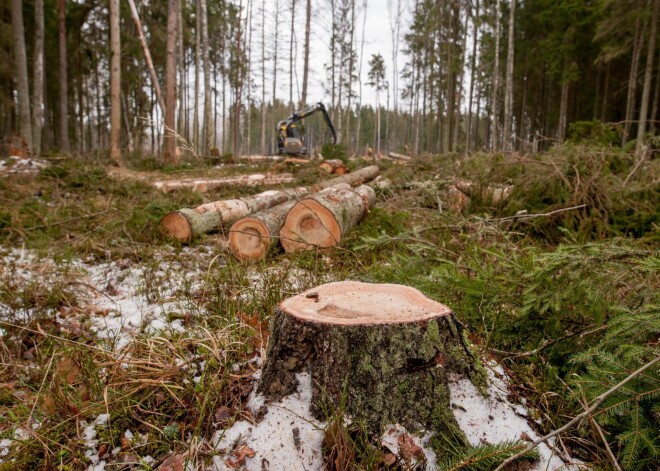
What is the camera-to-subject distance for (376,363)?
1.49 metres

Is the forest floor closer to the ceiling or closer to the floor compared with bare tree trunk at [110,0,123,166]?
closer to the floor

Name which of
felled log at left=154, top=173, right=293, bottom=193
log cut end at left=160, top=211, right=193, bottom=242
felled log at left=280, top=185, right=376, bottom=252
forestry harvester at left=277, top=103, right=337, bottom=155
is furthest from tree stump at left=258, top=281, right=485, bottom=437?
forestry harvester at left=277, top=103, right=337, bottom=155

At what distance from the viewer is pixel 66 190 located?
6.46 meters

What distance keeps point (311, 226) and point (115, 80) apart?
34.2ft

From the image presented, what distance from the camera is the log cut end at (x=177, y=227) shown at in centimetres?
449

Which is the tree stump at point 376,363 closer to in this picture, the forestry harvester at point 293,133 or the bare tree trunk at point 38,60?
the bare tree trunk at point 38,60

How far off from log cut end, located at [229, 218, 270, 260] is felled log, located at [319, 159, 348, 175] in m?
6.56

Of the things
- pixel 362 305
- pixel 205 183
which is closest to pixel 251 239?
pixel 362 305

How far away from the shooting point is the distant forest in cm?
1180

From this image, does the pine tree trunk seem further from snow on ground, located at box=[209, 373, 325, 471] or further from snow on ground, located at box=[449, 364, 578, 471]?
snow on ground, located at box=[449, 364, 578, 471]

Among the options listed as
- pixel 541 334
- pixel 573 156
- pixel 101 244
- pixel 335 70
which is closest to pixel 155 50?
pixel 335 70

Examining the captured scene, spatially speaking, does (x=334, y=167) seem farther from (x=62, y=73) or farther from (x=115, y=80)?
(x=62, y=73)

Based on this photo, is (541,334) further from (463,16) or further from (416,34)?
(416,34)

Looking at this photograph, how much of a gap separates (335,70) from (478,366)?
32.2 m
